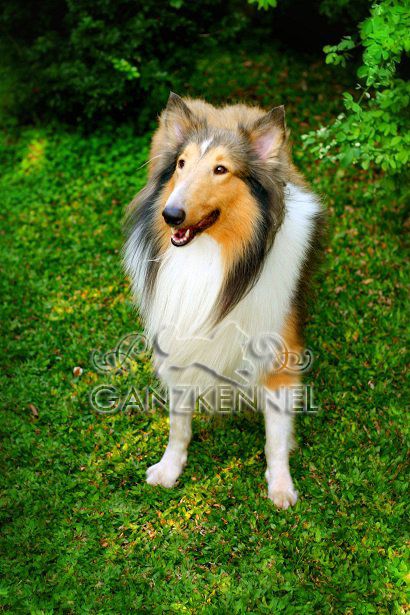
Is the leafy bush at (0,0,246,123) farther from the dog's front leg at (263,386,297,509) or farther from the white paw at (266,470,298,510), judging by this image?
the white paw at (266,470,298,510)

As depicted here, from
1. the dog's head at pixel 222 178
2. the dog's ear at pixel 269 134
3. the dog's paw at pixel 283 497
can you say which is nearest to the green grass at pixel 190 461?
the dog's paw at pixel 283 497

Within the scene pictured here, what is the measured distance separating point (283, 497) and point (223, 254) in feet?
4.68

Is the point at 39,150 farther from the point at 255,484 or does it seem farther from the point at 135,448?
the point at 255,484

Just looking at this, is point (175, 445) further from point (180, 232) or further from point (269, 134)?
Result: point (269, 134)

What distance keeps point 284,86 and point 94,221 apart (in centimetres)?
268

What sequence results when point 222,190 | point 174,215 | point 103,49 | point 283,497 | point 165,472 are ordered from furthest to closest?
point 103,49 < point 165,472 < point 283,497 < point 222,190 < point 174,215

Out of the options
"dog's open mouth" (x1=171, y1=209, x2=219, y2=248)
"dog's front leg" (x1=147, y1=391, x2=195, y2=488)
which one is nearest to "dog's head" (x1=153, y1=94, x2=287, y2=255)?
"dog's open mouth" (x1=171, y1=209, x2=219, y2=248)

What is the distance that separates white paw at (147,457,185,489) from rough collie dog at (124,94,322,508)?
0.29 m

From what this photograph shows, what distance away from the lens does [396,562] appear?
3.18m

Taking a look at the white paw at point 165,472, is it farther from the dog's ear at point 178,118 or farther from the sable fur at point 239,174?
the dog's ear at point 178,118

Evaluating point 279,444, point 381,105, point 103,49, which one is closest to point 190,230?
point 279,444

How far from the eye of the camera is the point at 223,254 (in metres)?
2.96

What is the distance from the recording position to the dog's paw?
137 inches

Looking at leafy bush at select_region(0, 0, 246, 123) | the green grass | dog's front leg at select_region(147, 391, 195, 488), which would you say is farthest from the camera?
leafy bush at select_region(0, 0, 246, 123)
